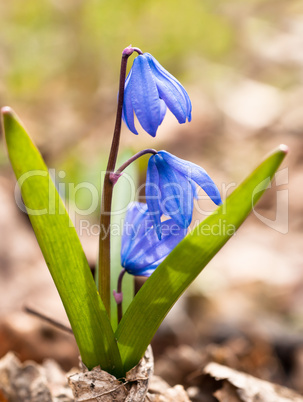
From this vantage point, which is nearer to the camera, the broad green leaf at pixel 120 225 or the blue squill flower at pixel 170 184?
the blue squill flower at pixel 170 184

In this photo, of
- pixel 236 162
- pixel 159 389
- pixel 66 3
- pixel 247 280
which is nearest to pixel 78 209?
pixel 247 280

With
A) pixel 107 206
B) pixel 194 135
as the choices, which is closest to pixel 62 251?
pixel 107 206

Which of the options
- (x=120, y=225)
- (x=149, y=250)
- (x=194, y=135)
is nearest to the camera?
(x=149, y=250)

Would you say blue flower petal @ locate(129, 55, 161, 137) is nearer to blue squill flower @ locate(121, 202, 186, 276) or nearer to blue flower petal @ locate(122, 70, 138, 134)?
blue flower petal @ locate(122, 70, 138, 134)

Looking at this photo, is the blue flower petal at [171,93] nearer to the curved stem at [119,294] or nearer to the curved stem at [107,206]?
the curved stem at [107,206]

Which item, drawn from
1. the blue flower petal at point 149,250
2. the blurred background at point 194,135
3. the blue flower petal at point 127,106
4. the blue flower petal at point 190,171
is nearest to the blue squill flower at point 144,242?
the blue flower petal at point 149,250

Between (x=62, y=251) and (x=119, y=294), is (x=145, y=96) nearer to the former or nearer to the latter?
(x=62, y=251)

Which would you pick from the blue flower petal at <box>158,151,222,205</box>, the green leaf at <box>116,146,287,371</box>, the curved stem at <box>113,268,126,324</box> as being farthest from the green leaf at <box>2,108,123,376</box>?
the blue flower petal at <box>158,151,222,205</box>
